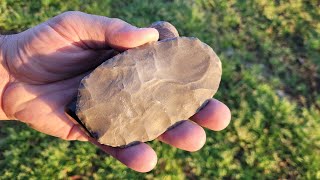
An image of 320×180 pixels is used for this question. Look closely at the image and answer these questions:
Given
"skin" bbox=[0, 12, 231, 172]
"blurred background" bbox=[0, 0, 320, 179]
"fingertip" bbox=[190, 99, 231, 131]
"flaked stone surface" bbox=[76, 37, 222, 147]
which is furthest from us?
"blurred background" bbox=[0, 0, 320, 179]

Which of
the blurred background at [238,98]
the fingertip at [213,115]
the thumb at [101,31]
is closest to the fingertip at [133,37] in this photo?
the thumb at [101,31]

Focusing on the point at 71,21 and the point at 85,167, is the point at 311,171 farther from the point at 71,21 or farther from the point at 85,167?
the point at 71,21

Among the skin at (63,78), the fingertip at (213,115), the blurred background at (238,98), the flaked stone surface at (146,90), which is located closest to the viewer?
the flaked stone surface at (146,90)

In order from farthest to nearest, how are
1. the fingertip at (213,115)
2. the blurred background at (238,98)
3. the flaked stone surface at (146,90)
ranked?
the blurred background at (238,98), the fingertip at (213,115), the flaked stone surface at (146,90)

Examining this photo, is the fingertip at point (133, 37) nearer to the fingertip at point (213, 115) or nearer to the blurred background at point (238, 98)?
the fingertip at point (213, 115)

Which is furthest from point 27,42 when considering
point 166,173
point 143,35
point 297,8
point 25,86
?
point 297,8

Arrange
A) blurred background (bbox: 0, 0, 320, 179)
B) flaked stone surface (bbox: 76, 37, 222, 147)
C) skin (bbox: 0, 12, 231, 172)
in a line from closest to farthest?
flaked stone surface (bbox: 76, 37, 222, 147), skin (bbox: 0, 12, 231, 172), blurred background (bbox: 0, 0, 320, 179)

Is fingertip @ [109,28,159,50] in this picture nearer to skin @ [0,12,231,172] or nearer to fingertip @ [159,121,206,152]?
skin @ [0,12,231,172]

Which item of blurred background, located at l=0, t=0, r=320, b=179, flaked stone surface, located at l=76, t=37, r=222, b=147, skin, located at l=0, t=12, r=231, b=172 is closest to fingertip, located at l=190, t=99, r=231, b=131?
skin, located at l=0, t=12, r=231, b=172
